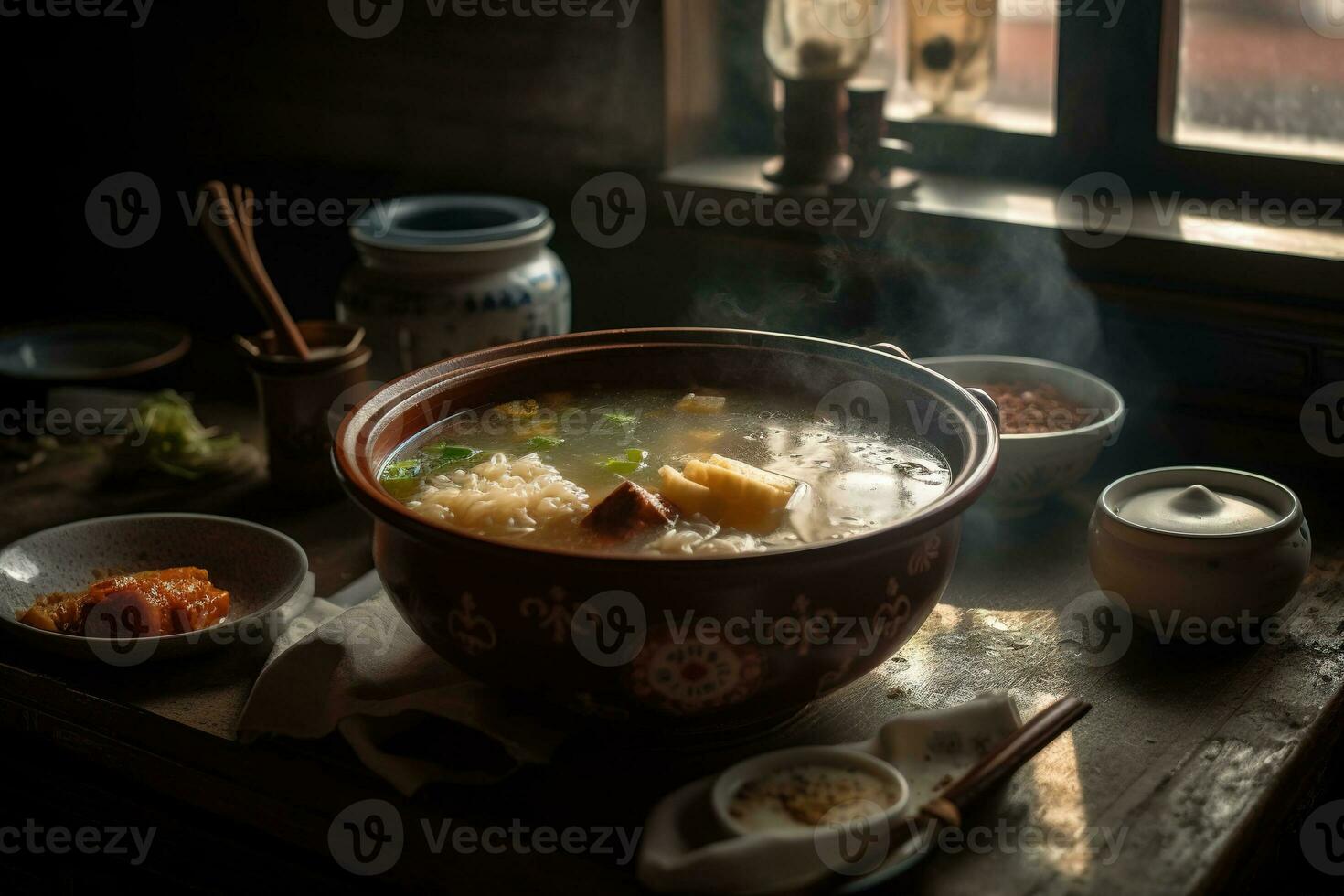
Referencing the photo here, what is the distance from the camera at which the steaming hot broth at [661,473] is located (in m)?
1.58

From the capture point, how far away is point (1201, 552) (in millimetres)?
1740

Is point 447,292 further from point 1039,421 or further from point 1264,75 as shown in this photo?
point 1264,75

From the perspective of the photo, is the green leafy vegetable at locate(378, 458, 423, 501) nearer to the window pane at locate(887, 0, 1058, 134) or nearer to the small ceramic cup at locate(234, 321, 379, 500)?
the small ceramic cup at locate(234, 321, 379, 500)

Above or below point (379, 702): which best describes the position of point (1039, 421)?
above

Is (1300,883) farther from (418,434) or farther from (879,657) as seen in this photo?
(418,434)

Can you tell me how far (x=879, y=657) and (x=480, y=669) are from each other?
45 cm

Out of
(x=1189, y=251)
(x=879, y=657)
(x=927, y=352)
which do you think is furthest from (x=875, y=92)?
(x=879, y=657)

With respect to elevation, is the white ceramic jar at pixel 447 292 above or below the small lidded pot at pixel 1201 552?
above

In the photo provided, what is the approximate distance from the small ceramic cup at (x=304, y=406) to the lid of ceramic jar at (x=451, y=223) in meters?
0.29

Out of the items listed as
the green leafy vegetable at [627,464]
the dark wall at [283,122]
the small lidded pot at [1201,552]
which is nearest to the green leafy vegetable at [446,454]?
the green leafy vegetable at [627,464]

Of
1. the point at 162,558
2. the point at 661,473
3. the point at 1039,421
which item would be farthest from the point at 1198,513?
the point at 162,558

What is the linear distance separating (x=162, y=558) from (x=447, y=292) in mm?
775

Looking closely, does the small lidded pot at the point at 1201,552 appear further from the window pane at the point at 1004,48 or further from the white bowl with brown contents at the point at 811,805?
the window pane at the point at 1004,48

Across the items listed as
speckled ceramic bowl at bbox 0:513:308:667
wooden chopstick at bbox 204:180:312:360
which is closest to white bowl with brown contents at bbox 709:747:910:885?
speckled ceramic bowl at bbox 0:513:308:667
